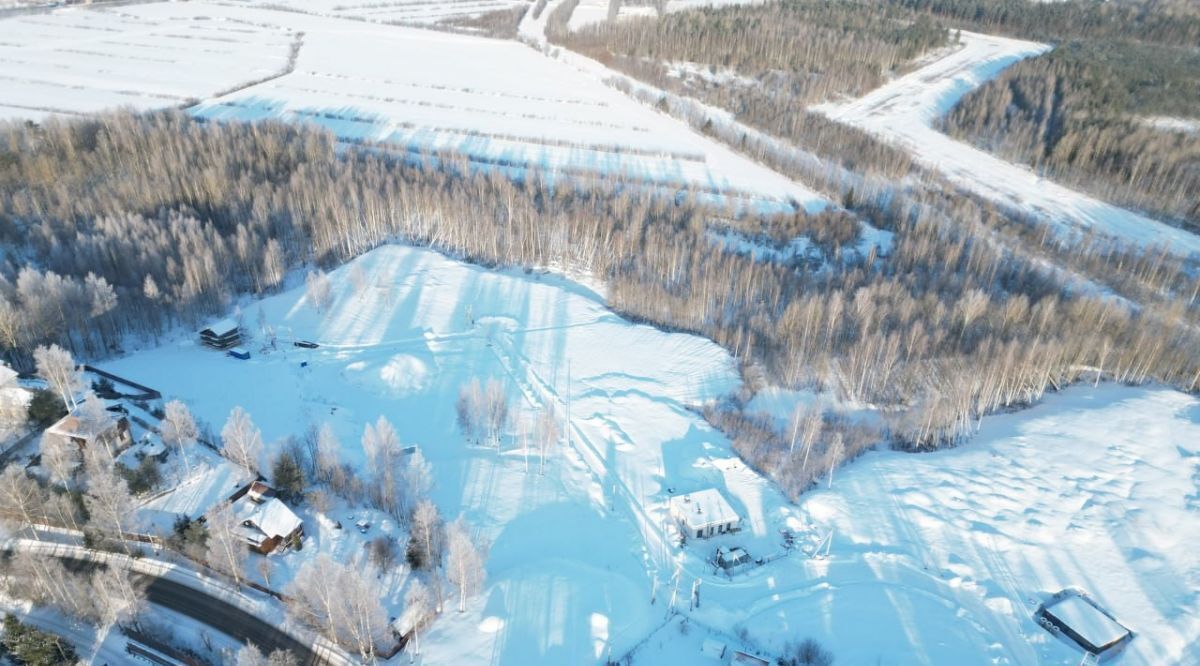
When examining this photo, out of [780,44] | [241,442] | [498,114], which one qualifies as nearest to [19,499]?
[241,442]

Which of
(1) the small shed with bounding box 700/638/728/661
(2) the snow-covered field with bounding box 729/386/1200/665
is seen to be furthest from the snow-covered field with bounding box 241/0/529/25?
(1) the small shed with bounding box 700/638/728/661

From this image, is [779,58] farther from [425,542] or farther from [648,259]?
[425,542]

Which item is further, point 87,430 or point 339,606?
point 87,430

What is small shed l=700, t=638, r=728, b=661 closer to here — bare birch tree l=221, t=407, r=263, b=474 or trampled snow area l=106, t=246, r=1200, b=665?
trampled snow area l=106, t=246, r=1200, b=665

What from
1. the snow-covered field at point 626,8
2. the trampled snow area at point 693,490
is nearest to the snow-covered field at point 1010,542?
the trampled snow area at point 693,490

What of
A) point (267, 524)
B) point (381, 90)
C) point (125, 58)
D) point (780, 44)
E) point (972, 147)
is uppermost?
point (780, 44)

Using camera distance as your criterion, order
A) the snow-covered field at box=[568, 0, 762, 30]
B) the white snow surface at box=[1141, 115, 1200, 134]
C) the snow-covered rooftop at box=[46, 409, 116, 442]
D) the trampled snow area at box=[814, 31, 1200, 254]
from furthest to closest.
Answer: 1. the snow-covered field at box=[568, 0, 762, 30]
2. the white snow surface at box=[1141, 115, 1200, 134]
3. the trampled snow area at box=[814, 31, 1200, 254]
4. the snow-covered rooftop at box=[46, 409, 116, 442]
